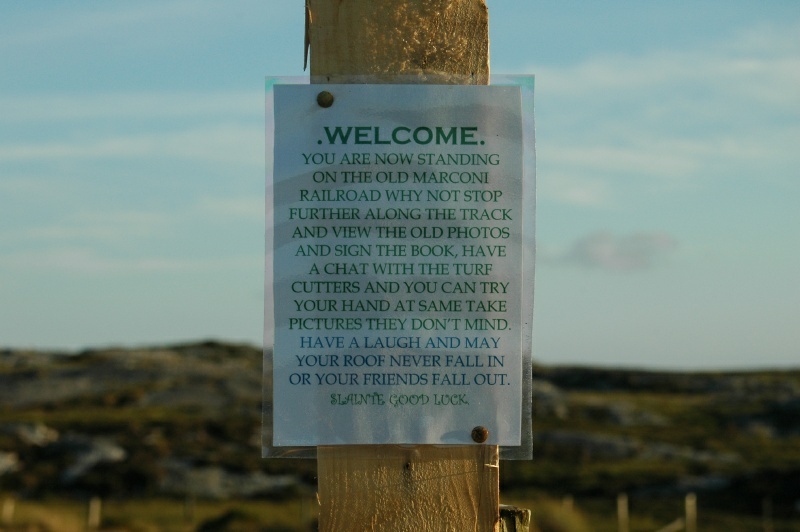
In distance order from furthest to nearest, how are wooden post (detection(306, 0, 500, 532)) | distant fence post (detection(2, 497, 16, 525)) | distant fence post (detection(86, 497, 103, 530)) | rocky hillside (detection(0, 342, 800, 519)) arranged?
rocky hillside (detection(0, 342, 800, 519)) < distant fence post (detection(86, 497, 103, 530)) < distant fence post (detection(2, 497, 16, 525)) < wooden post (detection(306, 0, 500, 532))

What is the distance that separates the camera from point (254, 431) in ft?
198

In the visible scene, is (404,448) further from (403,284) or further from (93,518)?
(93,518)

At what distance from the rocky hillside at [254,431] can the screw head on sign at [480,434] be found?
122 ft

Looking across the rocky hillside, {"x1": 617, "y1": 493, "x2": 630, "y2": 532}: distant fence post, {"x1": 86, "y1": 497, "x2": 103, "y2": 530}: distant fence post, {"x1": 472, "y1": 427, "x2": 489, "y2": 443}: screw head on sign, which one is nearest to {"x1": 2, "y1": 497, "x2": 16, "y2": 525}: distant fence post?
{"x1": 86, "y1": 497, "x2": 103, "y2": 530}: distant fence post

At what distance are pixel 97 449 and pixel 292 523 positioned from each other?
2112 centimetres

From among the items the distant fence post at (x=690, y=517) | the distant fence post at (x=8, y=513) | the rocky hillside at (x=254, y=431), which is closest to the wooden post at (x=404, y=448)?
A: the distant fence post at (x=8, y=513)

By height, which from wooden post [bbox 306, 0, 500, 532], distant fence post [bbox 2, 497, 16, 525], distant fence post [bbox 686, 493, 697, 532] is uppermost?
wooden post [bbox 306, 0, 500, 532]

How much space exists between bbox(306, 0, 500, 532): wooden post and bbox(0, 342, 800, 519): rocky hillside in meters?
37.1

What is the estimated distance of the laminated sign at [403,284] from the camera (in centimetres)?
345

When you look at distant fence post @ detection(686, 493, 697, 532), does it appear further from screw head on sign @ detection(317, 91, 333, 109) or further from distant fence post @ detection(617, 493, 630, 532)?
screw head on sign @ detection(317, 91, 333, 109)

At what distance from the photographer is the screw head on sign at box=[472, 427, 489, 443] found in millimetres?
3453

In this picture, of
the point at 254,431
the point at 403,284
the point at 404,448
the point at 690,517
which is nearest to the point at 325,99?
the point at 403,284

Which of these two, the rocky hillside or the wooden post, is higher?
the wooden post

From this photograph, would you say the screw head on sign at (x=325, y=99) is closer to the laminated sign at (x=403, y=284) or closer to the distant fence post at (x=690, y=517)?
the laminated sign at (x=403, y=284)
